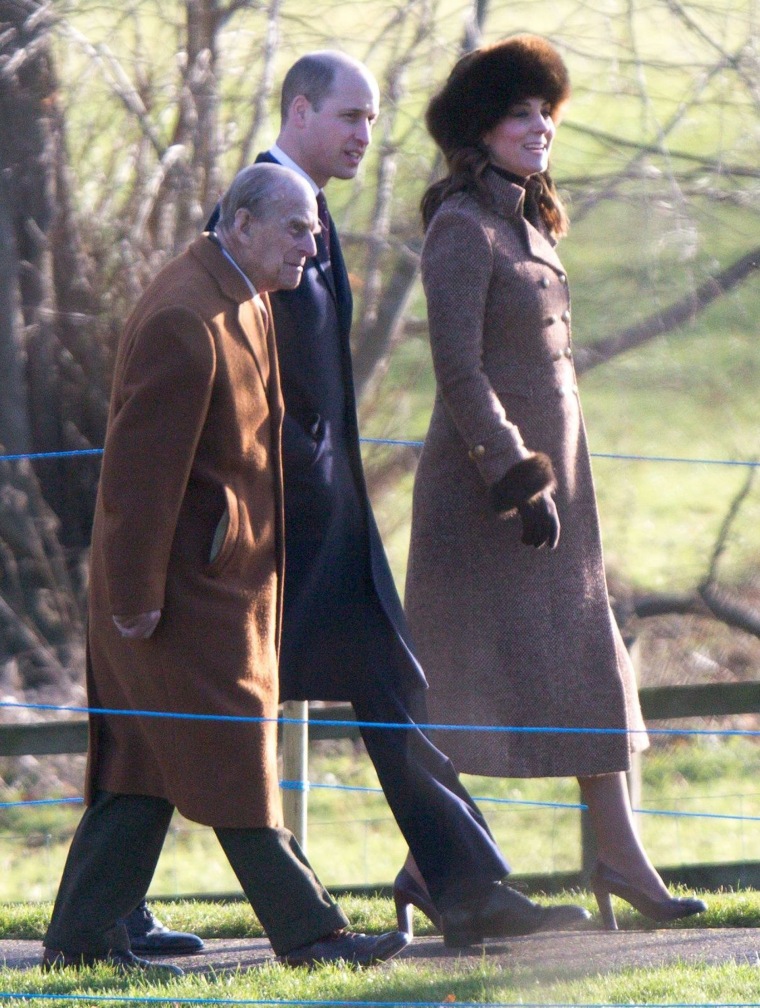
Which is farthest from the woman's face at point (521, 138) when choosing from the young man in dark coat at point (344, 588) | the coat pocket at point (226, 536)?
the coat pocket at point (226, 536)

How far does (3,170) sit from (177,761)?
15.8 ft

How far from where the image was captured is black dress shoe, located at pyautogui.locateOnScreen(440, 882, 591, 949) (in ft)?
12.3

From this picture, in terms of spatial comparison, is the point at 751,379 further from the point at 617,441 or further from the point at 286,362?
the point at 286,362

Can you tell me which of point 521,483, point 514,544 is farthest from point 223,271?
point 514,544

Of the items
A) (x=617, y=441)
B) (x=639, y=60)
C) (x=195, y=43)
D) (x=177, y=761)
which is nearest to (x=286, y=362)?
(x=177, y=761)

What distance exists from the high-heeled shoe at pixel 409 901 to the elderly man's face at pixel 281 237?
1.32 metres

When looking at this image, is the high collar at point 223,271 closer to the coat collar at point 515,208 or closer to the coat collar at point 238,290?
the coat collar at point 238,290

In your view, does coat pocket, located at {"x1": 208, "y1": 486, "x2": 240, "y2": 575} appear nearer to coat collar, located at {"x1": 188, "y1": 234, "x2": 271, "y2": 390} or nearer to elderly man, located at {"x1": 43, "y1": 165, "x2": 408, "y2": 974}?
→ elderly man, located at {"x1": 43, "y1": 165, "x2": 408, "y2": 974}

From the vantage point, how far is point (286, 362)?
149 inches

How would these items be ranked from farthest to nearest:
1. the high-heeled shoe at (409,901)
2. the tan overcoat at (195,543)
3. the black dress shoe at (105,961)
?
1. the high-heeled shoe at (409,901)
2. the black dress shoe at (105,961)
3. the tan overcoat at (195,543)

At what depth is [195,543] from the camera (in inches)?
137

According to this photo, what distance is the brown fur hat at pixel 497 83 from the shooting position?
13.0 ft

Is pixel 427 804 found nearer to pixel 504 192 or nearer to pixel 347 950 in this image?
pixel 347 950

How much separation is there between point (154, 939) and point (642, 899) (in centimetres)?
104
